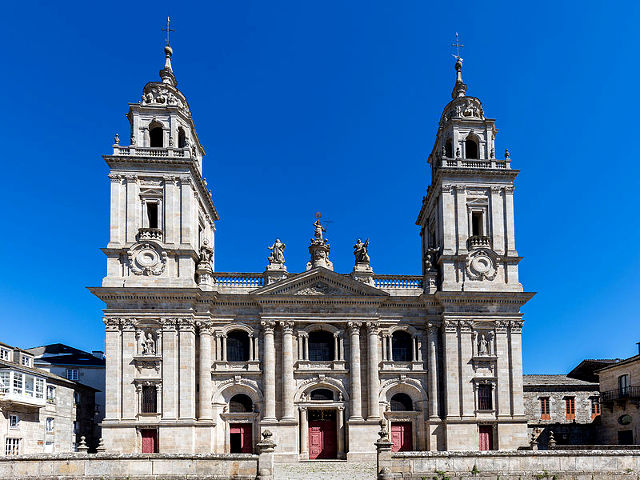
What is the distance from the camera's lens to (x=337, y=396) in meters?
45.0

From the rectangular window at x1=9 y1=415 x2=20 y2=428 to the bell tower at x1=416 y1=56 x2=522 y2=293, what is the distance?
28902 millimetres

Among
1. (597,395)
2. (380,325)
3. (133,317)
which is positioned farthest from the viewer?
(597,395)

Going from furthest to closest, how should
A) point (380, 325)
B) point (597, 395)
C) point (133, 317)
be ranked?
point (597, 395)
point (380, 325)
point (133, 317)

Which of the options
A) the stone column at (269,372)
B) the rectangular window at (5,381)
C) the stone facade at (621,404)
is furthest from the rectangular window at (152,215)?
the stone facade at (621,404)

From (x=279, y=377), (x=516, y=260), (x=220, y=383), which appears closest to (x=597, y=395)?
(x=516, y=260)

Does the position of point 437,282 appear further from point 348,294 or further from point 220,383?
point 220,383

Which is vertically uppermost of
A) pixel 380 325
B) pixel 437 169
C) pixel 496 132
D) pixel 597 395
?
pixel 496 132

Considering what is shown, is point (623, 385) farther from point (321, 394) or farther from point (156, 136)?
point (156, 136)

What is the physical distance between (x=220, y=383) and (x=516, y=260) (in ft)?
72.1

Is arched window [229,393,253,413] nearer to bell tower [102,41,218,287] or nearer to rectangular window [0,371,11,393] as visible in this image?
bell tower [102,41,218,287]

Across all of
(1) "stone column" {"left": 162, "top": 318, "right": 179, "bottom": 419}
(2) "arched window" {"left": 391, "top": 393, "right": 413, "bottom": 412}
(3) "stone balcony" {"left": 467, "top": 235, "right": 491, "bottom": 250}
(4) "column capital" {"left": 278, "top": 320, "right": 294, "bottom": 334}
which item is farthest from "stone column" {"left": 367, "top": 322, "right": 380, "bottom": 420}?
(1) "stone column" {"left": 162, "top": 318, "right": 179, "bottom": 419}

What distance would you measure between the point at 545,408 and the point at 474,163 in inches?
918

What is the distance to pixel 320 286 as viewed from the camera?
45594 mm

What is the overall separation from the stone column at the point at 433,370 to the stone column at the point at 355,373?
4.79m
